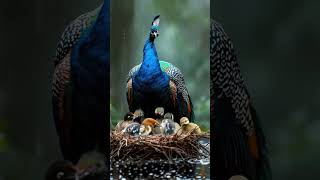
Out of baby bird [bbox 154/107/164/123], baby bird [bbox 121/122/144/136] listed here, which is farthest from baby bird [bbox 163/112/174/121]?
baby bird [bbox 121/122/144/136]

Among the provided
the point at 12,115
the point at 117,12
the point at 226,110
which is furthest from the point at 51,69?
the point at 226,110

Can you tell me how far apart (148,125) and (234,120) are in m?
0.44

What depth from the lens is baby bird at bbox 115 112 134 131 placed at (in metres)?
1.75

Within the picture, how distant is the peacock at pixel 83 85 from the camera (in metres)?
1.53

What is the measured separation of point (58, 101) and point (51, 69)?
0.40ft

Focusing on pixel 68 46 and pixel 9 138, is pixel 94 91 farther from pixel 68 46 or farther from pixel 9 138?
pixel 9 138

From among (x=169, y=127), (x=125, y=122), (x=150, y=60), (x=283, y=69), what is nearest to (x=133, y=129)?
(x=125, y=122)

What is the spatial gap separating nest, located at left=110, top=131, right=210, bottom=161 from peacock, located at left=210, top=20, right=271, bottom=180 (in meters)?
0.21

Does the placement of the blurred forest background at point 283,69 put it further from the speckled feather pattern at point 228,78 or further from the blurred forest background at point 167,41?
the blurred forest background at point 167,41

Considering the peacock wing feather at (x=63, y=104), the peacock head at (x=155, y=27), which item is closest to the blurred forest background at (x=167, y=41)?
the peacock head at (x=155, y=27)

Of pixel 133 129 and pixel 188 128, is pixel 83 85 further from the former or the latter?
pixel 188 128

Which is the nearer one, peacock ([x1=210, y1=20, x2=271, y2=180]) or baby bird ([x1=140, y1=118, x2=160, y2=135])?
peacock ([x1=210, y1=20, x2=271, y2=180])

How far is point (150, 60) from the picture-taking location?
1.84 m

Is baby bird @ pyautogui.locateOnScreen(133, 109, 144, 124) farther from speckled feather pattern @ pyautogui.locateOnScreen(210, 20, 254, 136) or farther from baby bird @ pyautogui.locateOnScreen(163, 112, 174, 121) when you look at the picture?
speckled feather pattern @ pyautogui.locateOnScreen(210, 20, 254, 136)
